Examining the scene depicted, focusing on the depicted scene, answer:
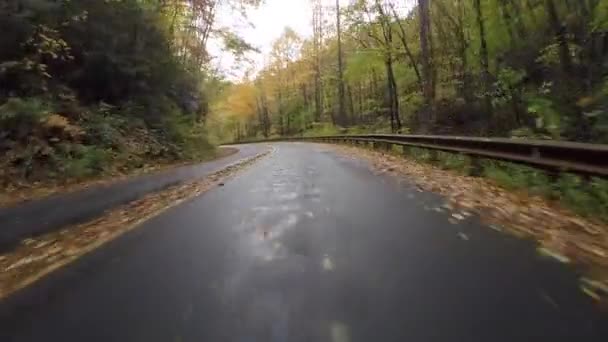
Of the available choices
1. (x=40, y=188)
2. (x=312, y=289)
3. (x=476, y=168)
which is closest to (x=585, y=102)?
(x=476, y=168)

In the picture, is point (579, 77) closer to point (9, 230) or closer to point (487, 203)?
point (487, 203)

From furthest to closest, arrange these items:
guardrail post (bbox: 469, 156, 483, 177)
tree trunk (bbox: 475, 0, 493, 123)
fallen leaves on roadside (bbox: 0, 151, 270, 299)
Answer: tree trunk (bbox: 475, 0, 493, 123)
guardrail post (bbox: 469, 156, 483, 177)
fallen leaves on roadside (bbox: 0, 151, 270, 299)

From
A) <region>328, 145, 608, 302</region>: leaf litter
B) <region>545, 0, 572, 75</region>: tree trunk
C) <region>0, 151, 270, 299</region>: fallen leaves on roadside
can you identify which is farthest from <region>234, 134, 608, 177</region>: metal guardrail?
<region>545, 0, 572, 75</region>: tree trunk

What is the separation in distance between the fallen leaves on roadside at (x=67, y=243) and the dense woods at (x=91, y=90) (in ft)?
18.0

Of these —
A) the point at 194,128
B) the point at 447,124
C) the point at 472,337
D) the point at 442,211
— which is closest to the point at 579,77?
→ the point at 447,124

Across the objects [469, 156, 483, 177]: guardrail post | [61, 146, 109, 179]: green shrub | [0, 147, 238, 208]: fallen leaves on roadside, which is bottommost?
[0, 147, 238, 208]: fallen leaves on roadside

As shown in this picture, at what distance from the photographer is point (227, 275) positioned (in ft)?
11.9

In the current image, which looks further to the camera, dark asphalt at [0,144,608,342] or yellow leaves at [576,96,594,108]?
yellow leaves at [576,96,594,108]

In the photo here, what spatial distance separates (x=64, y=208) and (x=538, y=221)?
7.18 m

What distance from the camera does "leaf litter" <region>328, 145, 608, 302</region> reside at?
3.66 metres

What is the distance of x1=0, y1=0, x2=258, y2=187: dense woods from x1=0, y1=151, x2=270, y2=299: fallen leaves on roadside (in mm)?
5481

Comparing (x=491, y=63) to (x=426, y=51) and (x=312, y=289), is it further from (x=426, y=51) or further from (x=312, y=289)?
(x=312, y=289)

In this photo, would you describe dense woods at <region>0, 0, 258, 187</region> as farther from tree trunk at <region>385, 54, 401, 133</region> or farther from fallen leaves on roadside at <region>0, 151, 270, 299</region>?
tree trunk at <region>385, 54, 401, 133</region>

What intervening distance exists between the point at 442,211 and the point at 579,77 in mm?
11446
